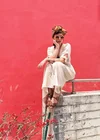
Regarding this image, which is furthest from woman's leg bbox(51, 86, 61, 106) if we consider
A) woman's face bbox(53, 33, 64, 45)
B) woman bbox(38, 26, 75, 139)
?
Result: woman's face bbox(53, 33, 64, 45)

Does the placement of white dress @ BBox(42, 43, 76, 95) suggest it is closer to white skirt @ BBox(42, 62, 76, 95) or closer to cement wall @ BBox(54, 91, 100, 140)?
white skirt @ BBox(42, 62, 76, 95)

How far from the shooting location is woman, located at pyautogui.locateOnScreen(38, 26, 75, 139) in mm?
4074

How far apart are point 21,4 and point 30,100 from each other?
146 cm

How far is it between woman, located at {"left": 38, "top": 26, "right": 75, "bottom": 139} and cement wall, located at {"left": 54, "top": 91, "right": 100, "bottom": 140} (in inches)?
6.1

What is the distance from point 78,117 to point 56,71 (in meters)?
0.78

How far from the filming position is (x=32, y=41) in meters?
4.74

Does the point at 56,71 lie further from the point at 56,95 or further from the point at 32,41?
the point at 32,41

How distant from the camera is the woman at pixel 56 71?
4.07m

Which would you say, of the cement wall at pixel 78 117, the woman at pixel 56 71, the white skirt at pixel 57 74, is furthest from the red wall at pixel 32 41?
the cement wall at pixel 78 117

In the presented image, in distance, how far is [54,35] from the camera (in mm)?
4262

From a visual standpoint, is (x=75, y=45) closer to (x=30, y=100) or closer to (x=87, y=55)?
(x=87, y=55)

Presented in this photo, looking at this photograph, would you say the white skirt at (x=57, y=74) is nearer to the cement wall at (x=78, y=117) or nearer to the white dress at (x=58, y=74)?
the white dress at (x=58, y=74)

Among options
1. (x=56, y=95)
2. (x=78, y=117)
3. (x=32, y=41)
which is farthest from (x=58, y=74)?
(x=32, y=41)

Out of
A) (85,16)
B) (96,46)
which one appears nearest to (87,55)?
(96,46)
